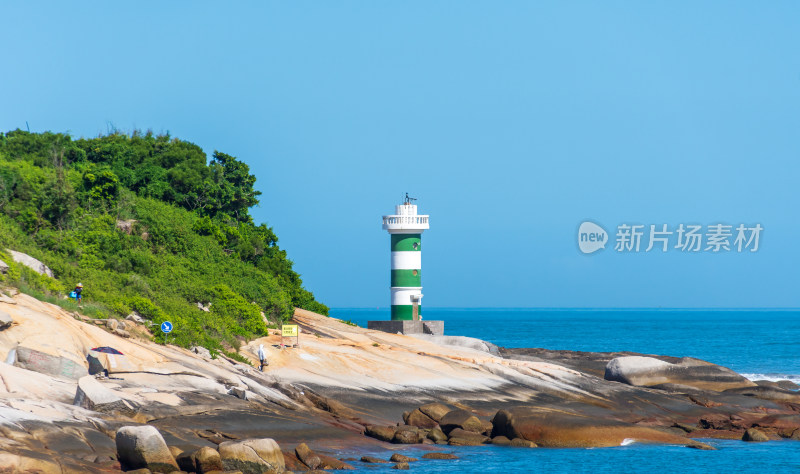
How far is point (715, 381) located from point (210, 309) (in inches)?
792

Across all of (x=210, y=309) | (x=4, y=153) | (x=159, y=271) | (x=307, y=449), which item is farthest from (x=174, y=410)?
(x=4, y=153)

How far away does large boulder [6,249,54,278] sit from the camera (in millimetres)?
32938

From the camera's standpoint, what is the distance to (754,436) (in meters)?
29.3

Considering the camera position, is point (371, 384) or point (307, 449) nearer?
point (307, 449)

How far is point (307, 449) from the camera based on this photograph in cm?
2325

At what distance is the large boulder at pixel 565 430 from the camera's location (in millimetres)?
27219

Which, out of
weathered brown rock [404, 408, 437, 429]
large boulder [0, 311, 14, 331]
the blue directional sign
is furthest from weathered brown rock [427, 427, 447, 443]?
large boulder [0, 311, 14, 331]

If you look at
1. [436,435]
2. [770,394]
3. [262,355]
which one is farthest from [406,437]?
[770,394]

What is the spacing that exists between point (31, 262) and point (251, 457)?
15.6 metres

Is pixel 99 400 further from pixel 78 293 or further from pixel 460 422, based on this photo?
pixel 460 422

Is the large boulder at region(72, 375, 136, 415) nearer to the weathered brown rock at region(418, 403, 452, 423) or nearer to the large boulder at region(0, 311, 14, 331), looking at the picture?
the large boulder at region(0, 311, 14, 331)

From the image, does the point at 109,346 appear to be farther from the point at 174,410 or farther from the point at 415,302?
the point at 415,302

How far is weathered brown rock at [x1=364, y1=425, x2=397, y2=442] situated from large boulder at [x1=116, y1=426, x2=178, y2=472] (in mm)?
7262

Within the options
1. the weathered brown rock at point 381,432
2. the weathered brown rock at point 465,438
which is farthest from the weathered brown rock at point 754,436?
the weathered brown rock at point 381,432
